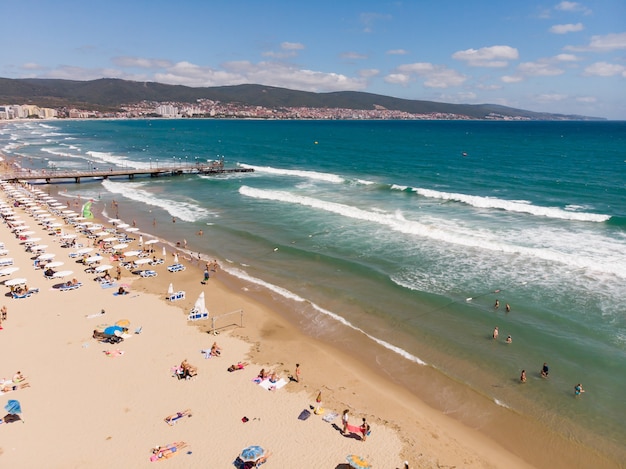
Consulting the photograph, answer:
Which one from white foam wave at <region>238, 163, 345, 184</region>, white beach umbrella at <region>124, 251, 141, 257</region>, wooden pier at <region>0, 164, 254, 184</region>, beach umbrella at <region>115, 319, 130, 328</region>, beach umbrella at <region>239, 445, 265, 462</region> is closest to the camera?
beach umbrella at <region>239, 445, 265, 462</region>

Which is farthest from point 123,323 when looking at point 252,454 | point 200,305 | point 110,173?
point 110,173

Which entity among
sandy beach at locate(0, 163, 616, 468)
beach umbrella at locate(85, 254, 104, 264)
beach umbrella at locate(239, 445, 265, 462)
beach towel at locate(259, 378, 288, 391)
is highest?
beach umbrella at locate(85, 254, 104, 264)

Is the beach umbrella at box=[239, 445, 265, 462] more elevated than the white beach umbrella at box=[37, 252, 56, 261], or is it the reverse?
the white beach umbrella at box=[37, 252, 56, 261]

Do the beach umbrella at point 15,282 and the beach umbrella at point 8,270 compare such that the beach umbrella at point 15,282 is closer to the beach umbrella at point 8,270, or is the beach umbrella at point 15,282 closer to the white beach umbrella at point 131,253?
the beach umbrella at point 8,270

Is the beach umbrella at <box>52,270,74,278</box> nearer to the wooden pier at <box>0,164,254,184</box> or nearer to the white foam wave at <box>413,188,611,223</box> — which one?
the white foam wave at <box>413,188,611,223</box>

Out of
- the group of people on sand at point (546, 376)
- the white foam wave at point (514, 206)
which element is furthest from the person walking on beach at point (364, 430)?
the white foam wave at point (514, 206)

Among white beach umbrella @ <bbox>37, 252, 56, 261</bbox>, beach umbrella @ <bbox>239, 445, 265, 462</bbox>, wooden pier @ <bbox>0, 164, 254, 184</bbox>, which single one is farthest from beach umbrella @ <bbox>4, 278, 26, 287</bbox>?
wooden pier @ <bbox>0, 164, 254, 184</bbox>

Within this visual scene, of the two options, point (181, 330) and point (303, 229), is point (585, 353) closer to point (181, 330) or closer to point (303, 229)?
point (181, 330)
